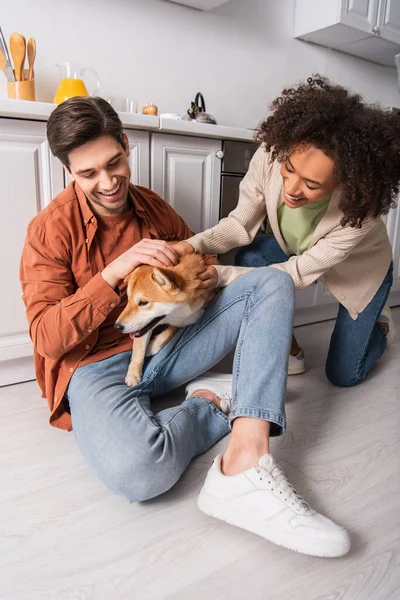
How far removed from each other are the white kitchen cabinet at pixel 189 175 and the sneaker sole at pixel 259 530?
131 centimetres

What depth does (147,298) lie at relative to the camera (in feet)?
4.26

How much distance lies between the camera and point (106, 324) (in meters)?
1.44

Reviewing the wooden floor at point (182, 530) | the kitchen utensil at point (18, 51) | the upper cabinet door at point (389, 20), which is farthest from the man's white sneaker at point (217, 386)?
the upper cabinet door at point (389, 20)

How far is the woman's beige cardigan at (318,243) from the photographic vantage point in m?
1.47

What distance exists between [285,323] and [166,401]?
2.18 feet

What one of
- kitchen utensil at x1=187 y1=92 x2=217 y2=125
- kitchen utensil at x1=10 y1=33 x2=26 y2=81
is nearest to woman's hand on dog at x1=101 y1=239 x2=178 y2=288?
kitchen utensil at x1=10 y1=33 x2=26 y2=81

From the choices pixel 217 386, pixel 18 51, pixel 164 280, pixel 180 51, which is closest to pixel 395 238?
pixel 180 51

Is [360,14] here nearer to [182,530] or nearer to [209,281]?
[209,281]

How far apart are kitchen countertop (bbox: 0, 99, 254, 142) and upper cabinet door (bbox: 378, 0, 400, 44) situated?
1.49 meters

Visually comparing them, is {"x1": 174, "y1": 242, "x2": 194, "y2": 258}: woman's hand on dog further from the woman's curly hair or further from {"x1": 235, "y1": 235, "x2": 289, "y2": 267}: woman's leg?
{"x1": 235, "y1": 235, "x2": 289, "y2": 267}: woman's leg

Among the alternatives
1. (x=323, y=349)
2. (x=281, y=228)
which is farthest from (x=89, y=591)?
(x=323, y=349)

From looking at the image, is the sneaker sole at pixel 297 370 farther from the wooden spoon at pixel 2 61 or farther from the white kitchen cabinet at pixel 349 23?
the white kitchen cabinet at pixel 349 23

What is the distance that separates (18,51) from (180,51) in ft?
3.46

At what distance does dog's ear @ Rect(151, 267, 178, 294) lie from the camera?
121 centimetres
